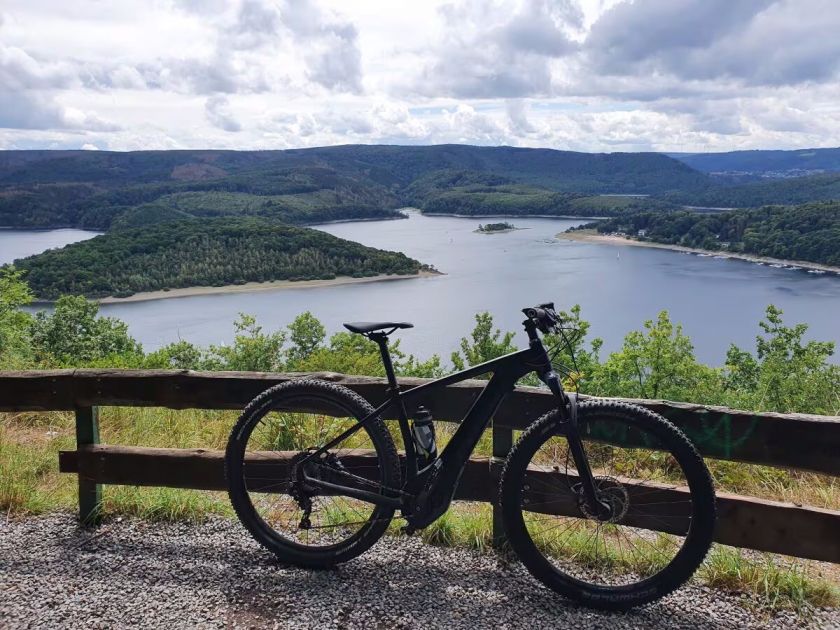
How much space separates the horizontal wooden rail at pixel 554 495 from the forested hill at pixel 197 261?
8149cm

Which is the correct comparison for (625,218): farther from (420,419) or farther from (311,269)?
(420,419)

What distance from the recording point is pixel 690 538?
2.95 metres

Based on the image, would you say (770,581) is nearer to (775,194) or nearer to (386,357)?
(386,357)

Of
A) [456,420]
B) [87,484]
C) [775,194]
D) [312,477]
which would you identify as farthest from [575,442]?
[775,194]

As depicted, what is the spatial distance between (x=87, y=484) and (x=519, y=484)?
2.37 meters

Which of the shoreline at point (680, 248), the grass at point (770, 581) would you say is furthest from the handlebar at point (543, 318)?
the shoreline at point (680, 248)

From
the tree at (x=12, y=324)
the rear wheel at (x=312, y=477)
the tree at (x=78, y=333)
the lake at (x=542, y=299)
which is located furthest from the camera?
the lake at (x=542, y=299)

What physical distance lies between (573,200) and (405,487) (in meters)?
171

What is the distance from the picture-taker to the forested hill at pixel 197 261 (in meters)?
81.8

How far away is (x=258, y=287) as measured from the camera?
86.4 metres

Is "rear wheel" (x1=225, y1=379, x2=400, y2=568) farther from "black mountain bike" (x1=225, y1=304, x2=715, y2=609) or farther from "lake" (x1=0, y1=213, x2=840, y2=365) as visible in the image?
"lake" (x1=0, y1=213, x2=840, y2=365)

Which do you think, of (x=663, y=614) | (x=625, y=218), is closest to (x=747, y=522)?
(x=663, y=614)

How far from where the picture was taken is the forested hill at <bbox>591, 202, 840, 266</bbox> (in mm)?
92000

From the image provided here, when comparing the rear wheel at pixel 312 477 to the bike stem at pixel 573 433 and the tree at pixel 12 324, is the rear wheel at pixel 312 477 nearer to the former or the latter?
the bike stem at pixel 573 433
